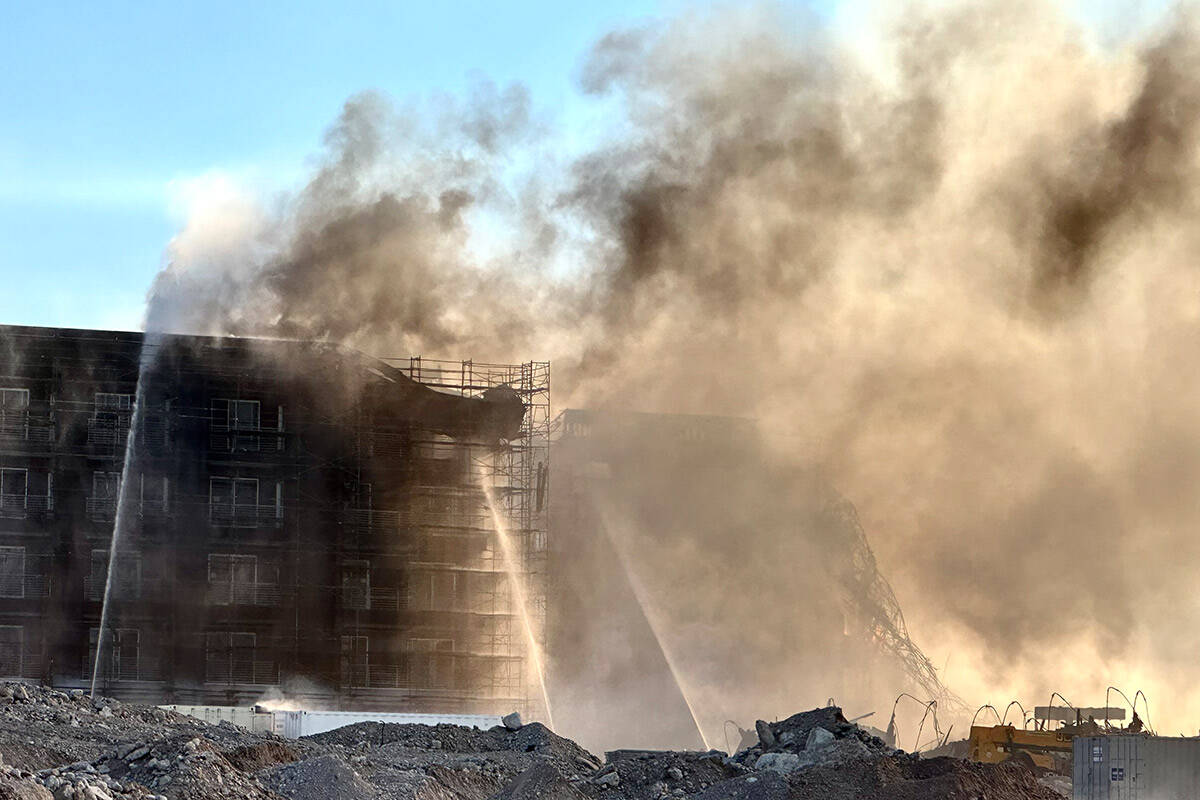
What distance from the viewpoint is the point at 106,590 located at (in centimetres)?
6400

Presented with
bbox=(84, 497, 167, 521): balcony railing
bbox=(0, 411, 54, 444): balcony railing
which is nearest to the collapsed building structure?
bbox=(84, 497, 167, 521): balcony railing

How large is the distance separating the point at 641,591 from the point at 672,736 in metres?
8.27

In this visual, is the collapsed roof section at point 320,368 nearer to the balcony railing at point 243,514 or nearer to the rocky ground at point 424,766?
the balcony railing at point 243,514

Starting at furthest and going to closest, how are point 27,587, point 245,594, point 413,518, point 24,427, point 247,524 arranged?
point 413,518 → point 247,524 → point 245,594 → point 24,427 → point 27,587

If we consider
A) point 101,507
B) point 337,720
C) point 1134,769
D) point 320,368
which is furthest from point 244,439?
point 1134,769

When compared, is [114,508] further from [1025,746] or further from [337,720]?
[1025,746]

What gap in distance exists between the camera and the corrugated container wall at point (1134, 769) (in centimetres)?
3903

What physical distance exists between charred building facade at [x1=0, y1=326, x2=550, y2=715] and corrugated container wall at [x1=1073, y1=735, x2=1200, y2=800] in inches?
1226


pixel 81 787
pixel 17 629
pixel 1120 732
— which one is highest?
pixel 17 629

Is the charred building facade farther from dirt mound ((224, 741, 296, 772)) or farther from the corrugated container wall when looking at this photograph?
the corrugated container wall

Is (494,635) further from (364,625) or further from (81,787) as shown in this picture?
(81,787)

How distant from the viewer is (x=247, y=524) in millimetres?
65812

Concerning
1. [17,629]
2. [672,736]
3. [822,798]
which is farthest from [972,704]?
[822,798]

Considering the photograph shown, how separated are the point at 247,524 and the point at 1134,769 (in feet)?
121
